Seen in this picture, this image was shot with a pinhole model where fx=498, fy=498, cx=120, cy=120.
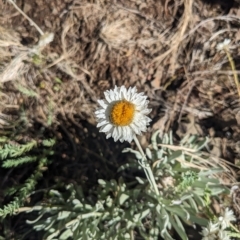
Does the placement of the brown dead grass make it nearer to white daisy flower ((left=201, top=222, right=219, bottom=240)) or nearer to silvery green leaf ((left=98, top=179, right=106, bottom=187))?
silvery green leaf ((left=98, top=179, right=106, bottom=187))

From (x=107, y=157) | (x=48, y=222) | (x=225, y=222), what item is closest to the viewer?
(x=225, y=222)

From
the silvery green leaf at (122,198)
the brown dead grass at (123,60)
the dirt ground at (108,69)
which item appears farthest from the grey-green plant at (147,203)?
the brown dead grass at (123,60)

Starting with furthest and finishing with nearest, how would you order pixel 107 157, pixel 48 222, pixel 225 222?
pixel 107 157 → pixel 48 222 → pixel 225 222

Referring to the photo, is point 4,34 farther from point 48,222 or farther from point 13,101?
point 48,222

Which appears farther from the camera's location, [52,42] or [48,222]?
[52,42]

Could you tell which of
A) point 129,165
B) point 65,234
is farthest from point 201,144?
point 65,234

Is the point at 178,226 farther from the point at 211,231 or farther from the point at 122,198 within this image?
the point at 122,198

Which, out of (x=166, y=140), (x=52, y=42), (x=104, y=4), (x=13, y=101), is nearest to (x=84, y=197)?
(x=166, y=140)

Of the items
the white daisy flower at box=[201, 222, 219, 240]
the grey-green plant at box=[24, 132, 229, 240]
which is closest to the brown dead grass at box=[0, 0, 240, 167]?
the grey-green plant at box=[24, 132, 229, 240]
